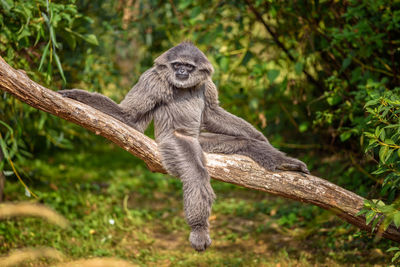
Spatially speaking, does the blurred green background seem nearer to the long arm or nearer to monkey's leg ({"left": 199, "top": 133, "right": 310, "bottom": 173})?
the long arm

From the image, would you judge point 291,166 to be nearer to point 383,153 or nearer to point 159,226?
A: point 383,153

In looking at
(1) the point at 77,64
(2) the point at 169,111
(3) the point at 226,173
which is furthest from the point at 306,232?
(1) the point at 77,64

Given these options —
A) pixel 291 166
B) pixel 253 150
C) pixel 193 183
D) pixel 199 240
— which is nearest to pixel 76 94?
pixel 193 183

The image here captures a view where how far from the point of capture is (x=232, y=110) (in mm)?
7859

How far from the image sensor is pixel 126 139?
4191mm

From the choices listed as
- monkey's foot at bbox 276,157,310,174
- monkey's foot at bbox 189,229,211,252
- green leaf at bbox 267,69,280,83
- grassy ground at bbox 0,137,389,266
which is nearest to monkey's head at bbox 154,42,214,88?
monkey's foot at bbox 276,157,310,174

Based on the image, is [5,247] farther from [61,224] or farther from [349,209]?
[349,209]

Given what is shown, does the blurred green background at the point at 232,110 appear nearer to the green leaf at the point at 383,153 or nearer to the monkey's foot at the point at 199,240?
the green leaf at the point at 383,153

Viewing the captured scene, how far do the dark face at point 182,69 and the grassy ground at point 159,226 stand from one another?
2.50 metres

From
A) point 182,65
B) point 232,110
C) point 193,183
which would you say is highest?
point 182,65

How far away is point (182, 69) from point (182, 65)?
0.05m

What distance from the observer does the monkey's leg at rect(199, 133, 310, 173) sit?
452 cm

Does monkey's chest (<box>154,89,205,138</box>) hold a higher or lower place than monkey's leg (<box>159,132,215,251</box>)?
higher

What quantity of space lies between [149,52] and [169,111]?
161 inches
